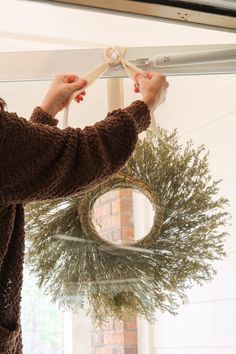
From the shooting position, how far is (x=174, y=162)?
145cm

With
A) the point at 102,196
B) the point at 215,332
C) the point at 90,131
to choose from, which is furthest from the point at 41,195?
the point at 215,332

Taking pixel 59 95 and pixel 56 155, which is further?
pixel 59 95

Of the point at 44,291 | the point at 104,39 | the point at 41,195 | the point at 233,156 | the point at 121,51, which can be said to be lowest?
the point at 44,291

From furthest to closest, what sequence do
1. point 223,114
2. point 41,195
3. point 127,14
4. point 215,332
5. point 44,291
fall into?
point 223,114
point 215,332
point 44,291
point 127,14
point 41,195

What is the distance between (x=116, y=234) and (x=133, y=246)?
0.10 m

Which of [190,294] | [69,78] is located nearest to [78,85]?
[69,78]

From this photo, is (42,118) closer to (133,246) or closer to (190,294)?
(133,246)

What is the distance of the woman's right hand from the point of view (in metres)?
1.08

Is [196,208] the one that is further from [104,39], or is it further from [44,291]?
[104,39]

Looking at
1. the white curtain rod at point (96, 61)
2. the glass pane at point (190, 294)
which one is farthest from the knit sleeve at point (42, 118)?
the glass pane at point (190, 294)

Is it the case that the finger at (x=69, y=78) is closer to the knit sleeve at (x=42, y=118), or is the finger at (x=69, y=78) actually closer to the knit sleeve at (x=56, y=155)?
the knit sleeve at (x=42, y=118)

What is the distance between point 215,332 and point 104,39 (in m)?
0.97

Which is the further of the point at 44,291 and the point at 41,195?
the point at 44,291

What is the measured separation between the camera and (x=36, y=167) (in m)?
0.84
